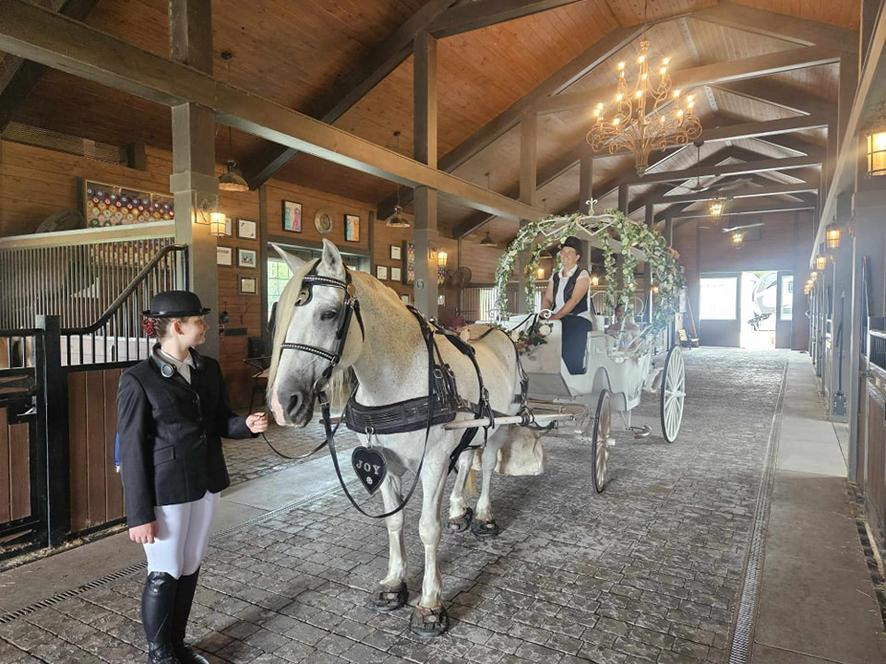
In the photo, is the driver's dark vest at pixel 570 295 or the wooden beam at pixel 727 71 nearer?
the driver's dark vest at pixel 570 295

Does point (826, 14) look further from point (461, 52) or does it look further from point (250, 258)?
point (250, 258)

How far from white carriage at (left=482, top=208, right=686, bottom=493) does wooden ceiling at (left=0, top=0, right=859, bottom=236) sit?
439 cm

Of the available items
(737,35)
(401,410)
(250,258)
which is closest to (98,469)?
(401,410)

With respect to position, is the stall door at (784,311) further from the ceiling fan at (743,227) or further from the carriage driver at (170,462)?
the carriage driver at (170,462)

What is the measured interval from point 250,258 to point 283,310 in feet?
24.3

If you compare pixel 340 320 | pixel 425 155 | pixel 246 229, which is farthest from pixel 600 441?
pixel 246 229

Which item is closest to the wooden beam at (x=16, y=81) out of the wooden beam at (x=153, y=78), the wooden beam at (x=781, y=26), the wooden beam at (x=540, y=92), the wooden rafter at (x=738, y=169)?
the wooden beam at (x=153, y=78)

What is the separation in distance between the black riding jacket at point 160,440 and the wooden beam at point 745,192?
1637cm

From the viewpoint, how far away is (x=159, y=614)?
6.28 ft

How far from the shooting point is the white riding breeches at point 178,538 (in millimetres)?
1880

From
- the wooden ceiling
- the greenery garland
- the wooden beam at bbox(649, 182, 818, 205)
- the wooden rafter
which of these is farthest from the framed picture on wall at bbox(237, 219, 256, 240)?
the wooden beam at bbox(649, 182, 818, 205)

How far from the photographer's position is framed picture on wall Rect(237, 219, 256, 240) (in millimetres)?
8461

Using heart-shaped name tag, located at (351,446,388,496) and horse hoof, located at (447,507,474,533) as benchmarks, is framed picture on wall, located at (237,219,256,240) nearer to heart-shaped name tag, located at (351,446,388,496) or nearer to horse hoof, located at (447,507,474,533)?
horse hoof, located at (447,507,474,533)

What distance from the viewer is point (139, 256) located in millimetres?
5430
